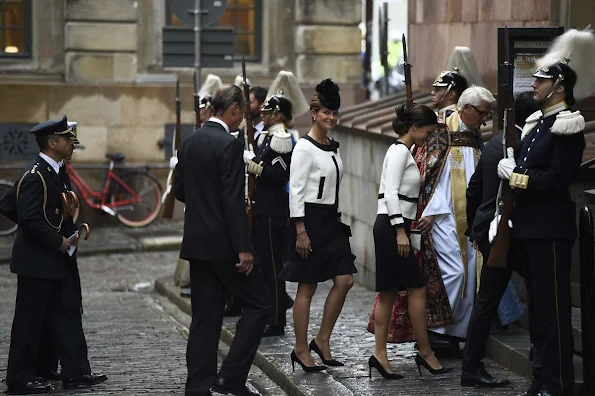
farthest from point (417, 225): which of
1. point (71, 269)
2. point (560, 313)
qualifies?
point (71, 269)

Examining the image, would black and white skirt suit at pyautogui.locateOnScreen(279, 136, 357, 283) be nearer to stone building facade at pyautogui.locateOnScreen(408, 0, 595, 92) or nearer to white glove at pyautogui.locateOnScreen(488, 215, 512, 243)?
white glove at pyautogui.locateOnScreen(488, 215, 512, 243)

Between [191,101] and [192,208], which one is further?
[191,101]

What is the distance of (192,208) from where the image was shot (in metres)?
8.50

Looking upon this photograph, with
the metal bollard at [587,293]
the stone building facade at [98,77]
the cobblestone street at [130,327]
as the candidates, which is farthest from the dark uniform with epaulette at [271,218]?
the stone building facade at [98,77]

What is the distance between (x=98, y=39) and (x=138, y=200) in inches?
95.5

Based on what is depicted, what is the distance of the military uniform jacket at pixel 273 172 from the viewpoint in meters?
10.5

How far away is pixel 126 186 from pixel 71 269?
9.98 m

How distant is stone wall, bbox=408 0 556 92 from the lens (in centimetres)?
1198

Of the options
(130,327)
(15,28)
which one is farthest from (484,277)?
(15,28)

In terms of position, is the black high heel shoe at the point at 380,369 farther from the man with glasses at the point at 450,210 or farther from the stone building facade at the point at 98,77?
the stone building facade at the point at 98,77

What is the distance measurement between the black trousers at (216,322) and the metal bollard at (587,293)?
1959mm

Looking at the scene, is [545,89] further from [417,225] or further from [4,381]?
[4,381]

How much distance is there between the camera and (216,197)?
8.44 metres

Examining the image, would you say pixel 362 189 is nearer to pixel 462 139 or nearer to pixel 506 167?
pixel 462 139
